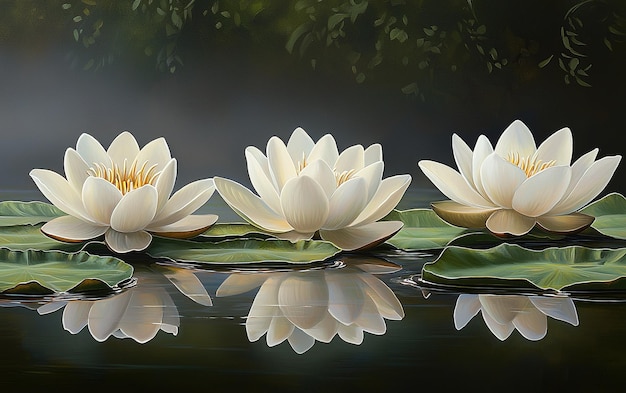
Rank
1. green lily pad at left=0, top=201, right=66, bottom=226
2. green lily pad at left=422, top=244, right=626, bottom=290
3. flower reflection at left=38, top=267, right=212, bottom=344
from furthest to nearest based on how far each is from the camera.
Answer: green lily pad at left=0, top=201, right=66, bottom=226
green lily pad at left=422, top=244, right=626, bottom=290
flower reflection at left=38, top=267, right=212, bottom=344

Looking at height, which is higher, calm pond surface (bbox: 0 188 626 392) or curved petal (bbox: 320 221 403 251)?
curved petal (bbox: 320 221 403 251)

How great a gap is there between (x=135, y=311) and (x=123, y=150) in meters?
0.30

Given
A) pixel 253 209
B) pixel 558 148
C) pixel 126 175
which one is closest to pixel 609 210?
pixel 558 148

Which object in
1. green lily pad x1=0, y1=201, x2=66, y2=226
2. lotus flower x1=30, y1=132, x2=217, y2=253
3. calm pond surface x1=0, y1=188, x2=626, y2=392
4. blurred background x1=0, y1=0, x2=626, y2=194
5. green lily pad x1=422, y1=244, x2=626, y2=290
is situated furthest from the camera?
blurred background x1=0, y1=0, x2=626, y2=194

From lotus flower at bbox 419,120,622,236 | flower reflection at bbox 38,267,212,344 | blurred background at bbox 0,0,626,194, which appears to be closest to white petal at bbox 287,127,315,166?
lotus flower at bbox 419,120,622,236

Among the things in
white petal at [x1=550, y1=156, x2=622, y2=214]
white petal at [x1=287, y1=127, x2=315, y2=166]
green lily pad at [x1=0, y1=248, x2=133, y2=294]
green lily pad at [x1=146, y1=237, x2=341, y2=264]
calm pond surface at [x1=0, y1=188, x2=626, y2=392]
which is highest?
white petal at [x1=287, y1=127, x2=315, y2=166]

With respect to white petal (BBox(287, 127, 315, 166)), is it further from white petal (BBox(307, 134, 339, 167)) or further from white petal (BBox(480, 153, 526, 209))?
white petal (BBox(480, 153, 526, 209))

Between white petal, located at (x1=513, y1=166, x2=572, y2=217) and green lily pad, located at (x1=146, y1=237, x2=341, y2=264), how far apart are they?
0.66 ft

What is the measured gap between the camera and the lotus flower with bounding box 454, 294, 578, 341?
55cm

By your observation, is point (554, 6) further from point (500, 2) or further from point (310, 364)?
point (310, 364)

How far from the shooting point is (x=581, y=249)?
2.29 ft

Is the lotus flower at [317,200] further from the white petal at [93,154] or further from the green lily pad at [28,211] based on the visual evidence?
the green lily pad at [28,211]

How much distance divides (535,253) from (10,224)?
545mm

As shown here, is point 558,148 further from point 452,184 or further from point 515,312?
point 515,312
